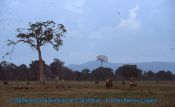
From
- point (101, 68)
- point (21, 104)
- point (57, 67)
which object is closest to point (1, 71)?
point (57, 67)

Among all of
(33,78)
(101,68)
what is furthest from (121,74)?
(33,78)

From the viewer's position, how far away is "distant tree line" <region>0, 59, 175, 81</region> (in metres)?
91.6

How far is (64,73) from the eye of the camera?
104m

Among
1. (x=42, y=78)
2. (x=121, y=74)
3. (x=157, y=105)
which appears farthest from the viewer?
(x=121, y=74)

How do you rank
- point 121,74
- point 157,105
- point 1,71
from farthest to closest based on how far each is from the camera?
point 121,74, point 1,71, point 157,105

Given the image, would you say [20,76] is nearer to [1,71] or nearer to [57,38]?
[1,71]

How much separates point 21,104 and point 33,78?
71333mm

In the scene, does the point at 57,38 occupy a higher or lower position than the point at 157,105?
higher

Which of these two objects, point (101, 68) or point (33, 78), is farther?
point (101, 68)

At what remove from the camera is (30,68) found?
9494cm

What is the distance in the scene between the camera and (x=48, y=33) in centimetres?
5753

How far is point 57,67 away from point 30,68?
7.93 meters

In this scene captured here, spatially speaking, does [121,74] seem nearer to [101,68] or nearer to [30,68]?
[101,68]

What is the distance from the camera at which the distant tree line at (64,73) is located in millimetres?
91562
